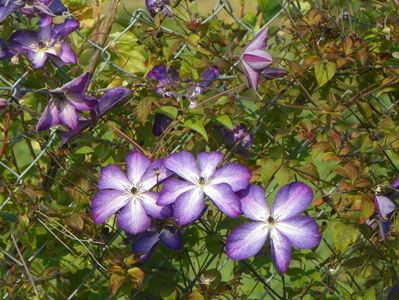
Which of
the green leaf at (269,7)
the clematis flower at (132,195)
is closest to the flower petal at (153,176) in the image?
the clematis flower at (132,195)

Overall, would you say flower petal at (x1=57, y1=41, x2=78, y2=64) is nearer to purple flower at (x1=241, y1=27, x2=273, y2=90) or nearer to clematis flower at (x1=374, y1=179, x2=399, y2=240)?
purple flower at (x1=241, y1=27, x2=273, y2=90)

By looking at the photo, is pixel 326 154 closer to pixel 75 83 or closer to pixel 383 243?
pixel 383 243

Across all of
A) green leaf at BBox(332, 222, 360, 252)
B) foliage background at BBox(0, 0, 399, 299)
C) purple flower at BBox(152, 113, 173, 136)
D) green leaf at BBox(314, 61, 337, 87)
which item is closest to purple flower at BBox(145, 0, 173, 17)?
foliage background at BBox(0, 0, 399, 299)

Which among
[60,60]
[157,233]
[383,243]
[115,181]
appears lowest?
[383,243]

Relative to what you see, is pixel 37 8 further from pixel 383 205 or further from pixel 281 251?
pixel 383 205

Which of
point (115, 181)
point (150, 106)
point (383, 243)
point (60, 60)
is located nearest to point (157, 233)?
point (115, 181)
